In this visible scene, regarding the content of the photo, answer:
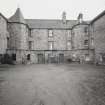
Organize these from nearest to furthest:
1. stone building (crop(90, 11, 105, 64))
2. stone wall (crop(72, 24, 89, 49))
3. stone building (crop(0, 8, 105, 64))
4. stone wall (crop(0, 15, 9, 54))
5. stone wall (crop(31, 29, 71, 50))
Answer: stone building (crop(90, 11, 105, 64)) < stone wall (crop(0, 15, 9, 54)) < stone building (crop(0, 8, 105, 64)) < stone wall (crop(72, 24, 89, 49)) < stone wall (crop(31, 29, 71, 50))

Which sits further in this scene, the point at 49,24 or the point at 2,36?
the point at 49,24

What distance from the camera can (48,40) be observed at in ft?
89.0

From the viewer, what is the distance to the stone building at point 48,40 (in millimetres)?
21469

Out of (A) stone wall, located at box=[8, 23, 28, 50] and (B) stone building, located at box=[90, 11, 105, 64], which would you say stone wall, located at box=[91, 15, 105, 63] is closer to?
(B) stone building, located at box=[90, 11, 105, 64]

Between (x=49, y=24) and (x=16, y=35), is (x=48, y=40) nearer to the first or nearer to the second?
(x=49, y=24)

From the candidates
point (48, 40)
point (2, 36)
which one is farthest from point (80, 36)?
point (2, 36)

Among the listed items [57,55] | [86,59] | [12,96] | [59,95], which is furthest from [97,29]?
[12,96]

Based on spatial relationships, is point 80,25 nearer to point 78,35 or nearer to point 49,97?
point 78,35

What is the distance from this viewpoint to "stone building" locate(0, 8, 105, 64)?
21.5 meters

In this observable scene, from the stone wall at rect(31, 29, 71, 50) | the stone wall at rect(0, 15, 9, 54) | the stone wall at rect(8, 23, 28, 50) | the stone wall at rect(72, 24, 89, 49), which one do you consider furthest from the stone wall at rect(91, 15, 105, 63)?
the stone wall at rect(0, 15, 9, 54)

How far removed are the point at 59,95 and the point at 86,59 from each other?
1900 centimetres

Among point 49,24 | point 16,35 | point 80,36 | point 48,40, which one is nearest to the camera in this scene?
point 16,35

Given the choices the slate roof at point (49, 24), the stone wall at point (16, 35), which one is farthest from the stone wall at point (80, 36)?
the stone wall at point (16, 35)

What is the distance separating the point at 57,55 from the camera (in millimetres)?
24984
